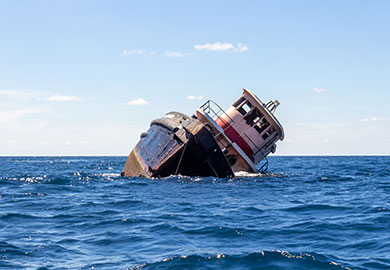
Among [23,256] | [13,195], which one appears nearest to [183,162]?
[13,195]

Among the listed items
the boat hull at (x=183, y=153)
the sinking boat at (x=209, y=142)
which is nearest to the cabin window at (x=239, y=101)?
the sinking boat at (x=209, y=142)

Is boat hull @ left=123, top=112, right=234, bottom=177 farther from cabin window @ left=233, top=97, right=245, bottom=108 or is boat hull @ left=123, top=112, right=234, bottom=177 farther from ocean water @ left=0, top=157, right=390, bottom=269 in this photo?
ocean water @ left=0, top=157, right=390, bottom=269

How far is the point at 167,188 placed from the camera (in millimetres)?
15438

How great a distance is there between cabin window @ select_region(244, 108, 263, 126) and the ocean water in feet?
22.7

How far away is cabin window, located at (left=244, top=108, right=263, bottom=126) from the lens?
2147 cm

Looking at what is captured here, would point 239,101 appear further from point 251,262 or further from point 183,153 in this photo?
point 251,262

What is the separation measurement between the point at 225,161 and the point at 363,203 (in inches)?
273

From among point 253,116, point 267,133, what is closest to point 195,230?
point 267,133

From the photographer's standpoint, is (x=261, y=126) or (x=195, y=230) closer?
(x=195, y=230)

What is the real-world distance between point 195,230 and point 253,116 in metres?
13.7

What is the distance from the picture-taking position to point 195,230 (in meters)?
8.86

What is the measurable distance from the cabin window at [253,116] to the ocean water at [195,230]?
6934mm

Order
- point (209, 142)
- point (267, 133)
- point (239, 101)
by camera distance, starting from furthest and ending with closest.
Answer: point (239, 101), point (267, 133), point (209, 142)

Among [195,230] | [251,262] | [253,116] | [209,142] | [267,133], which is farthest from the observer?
[253,116]
